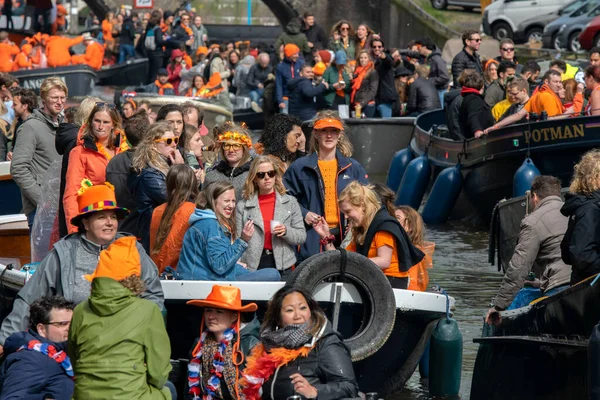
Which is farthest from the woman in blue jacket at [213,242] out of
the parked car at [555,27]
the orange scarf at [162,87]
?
the parked car at [555,27]

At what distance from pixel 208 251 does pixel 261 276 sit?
402mm

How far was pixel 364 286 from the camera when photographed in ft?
27.4

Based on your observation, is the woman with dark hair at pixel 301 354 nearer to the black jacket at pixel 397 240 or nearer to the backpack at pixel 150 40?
the black jacket at pixel 397 240

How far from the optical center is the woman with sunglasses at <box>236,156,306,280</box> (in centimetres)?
902

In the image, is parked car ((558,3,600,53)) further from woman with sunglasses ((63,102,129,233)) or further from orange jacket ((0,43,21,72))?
woman with sunglasses ((63,102,129,233))

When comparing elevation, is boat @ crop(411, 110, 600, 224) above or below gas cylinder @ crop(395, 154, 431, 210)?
above

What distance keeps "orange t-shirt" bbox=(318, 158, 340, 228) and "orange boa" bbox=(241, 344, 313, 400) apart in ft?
8.44

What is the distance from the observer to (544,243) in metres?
8.85

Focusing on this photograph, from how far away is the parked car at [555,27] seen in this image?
3341cm

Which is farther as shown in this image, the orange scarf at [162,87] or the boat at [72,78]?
the boat at [72,78]

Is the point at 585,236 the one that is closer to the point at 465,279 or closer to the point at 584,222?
the point at 584,222

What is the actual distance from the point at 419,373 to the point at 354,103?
12.0 metres

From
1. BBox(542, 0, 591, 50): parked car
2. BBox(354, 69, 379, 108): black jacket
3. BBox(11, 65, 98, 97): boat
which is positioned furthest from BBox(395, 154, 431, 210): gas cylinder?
BBox(542, 0, 591, 50): parked car

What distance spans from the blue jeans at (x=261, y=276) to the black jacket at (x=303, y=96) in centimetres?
1305
